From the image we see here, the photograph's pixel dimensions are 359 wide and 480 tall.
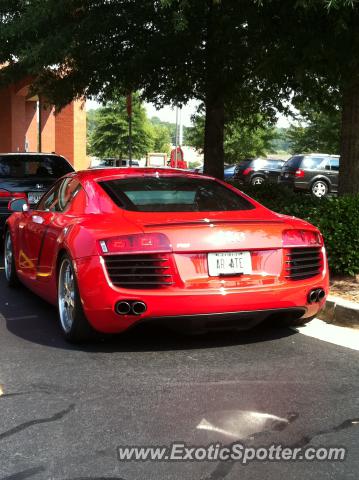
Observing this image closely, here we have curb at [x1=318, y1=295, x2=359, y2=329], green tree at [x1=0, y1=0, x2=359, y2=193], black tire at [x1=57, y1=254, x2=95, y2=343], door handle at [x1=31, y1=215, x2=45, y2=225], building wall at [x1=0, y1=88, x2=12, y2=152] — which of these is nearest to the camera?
black tire at [x1=57, y1=254, x2=95, y2=343]

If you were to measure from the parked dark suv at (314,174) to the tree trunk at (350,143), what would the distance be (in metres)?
16.8

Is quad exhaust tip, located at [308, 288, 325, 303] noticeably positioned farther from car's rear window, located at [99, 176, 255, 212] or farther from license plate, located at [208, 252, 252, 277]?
car's rear window, located at [99, 176, 255, 212]

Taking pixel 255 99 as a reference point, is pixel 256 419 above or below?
below

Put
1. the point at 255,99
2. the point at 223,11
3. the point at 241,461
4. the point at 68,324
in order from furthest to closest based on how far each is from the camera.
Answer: the point at 255,99
the point at 223,11
the point at 68,324
the point at 241,461

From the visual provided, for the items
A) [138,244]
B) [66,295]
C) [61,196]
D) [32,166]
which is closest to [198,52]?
[32,166]

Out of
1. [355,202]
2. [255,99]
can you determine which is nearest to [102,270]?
[355,202]

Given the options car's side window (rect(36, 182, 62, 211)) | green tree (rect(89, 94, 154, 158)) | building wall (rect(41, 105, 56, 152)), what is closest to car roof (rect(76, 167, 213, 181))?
car's side window (rect(36, 182, 62, 211))

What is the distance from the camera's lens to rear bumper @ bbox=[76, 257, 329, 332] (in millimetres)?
4438

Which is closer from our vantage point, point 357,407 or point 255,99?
point 357,407

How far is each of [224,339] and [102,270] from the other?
1.24 m

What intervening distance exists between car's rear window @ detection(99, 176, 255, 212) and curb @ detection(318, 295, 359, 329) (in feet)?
3.96

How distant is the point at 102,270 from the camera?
4.48 metres

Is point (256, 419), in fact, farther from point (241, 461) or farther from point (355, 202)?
point (355, 202)

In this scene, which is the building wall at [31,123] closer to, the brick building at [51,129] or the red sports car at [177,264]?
the brick building at [51,129]
